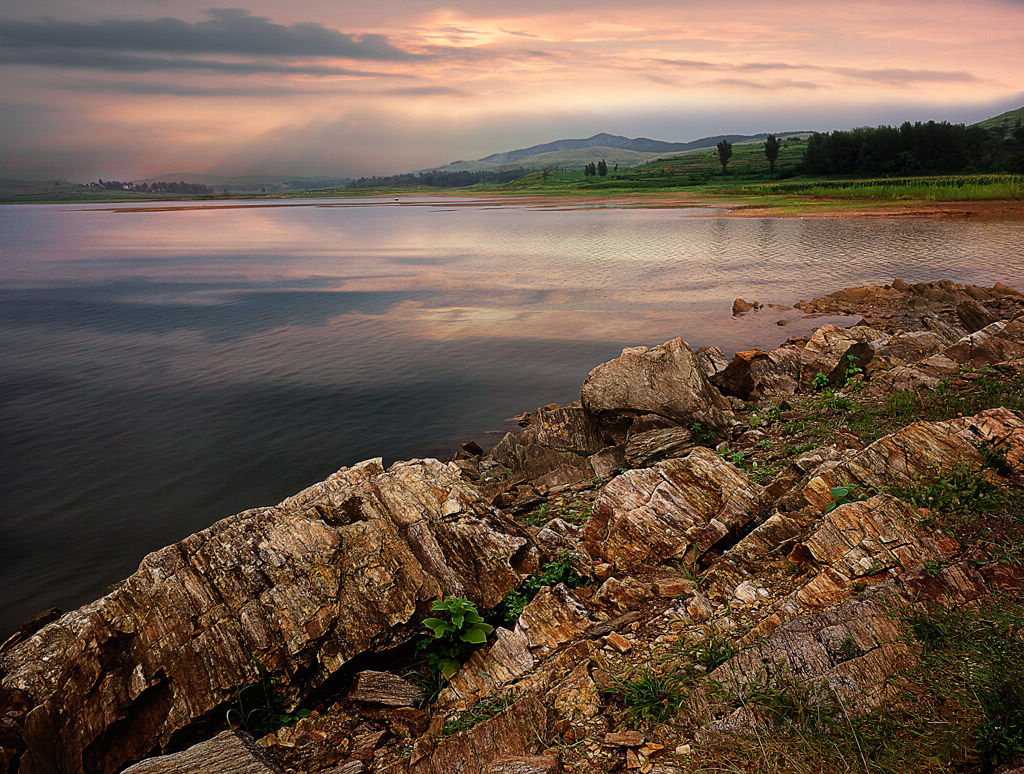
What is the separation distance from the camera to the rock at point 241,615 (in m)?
7.20

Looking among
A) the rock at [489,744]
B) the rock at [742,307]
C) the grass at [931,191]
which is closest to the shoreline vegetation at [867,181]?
the grass at [931,191]

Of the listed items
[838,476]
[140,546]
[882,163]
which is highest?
[882,163]

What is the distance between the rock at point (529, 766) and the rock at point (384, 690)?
2277mm

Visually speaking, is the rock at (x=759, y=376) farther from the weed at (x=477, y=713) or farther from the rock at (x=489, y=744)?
the rock at (x=489, y=744)

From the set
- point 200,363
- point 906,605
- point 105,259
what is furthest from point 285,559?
point 105,259

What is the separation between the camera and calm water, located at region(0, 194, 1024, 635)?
1636 centimetres

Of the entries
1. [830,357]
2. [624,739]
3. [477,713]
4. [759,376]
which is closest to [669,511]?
[477,713]

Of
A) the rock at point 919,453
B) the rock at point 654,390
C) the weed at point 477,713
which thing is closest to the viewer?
the weed at point 477,713

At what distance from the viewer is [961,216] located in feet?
229

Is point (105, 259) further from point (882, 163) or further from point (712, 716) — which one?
point (882, 163)

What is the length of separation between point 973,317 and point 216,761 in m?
28.1

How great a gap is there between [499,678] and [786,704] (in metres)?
3.33

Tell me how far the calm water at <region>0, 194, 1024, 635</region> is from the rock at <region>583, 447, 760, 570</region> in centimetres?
911

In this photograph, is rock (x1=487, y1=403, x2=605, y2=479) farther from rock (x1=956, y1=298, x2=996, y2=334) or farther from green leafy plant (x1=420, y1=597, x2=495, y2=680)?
rock (x1=956, y1=298, x2=996, y2=334)
